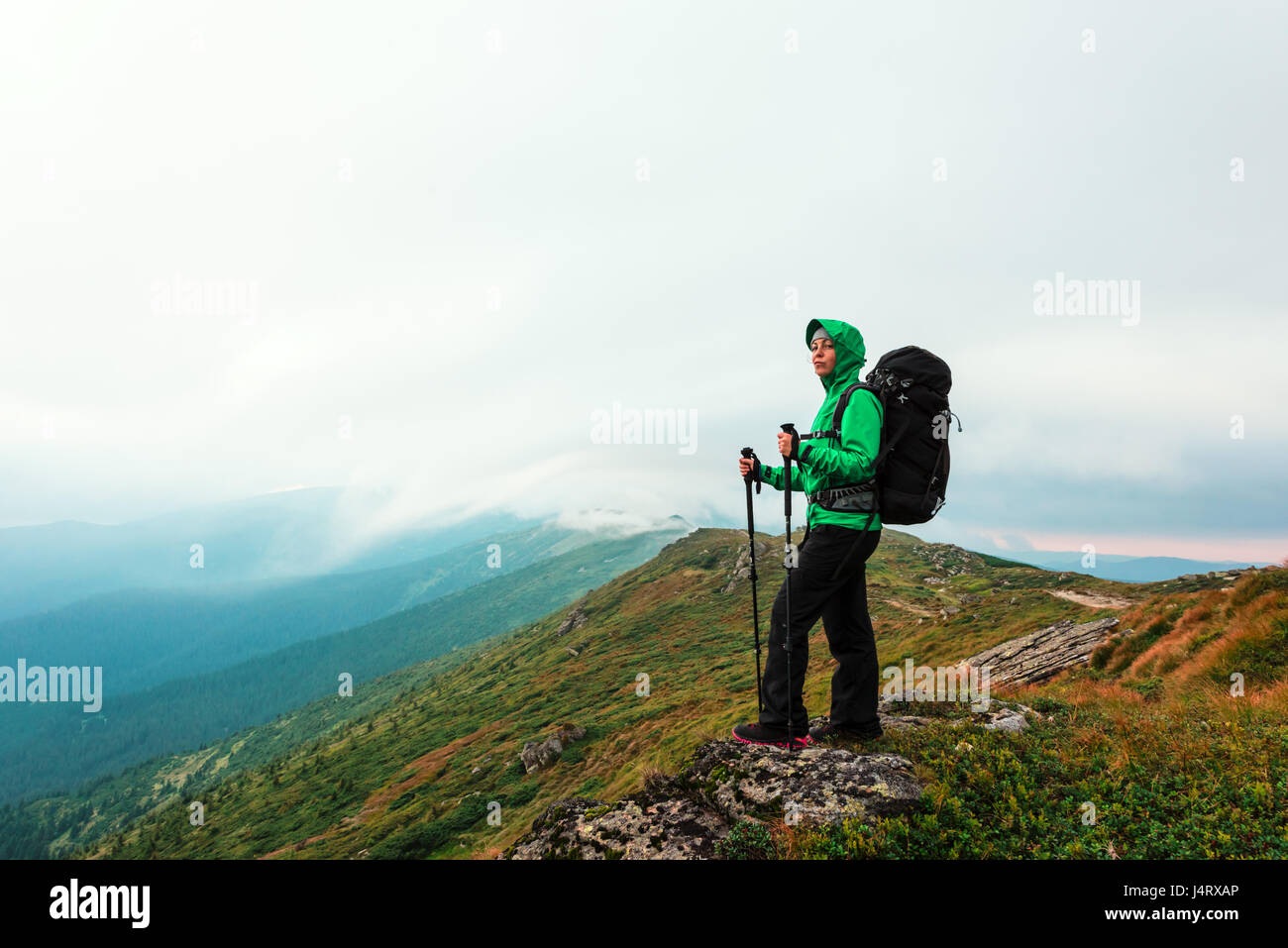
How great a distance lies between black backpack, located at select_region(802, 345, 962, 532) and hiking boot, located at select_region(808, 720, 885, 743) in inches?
112

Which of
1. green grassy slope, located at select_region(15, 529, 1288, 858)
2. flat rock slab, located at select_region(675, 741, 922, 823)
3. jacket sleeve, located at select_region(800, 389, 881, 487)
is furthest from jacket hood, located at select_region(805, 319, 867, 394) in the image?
green grassy slope, located at select_region(15, 529, 1288, 858)

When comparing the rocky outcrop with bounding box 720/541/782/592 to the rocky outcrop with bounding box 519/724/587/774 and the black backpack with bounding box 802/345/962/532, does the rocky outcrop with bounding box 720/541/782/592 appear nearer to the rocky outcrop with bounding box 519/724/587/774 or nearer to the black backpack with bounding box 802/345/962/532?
the rocky outcrop with bounding box 519/724/587/774

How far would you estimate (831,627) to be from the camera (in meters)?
7.28

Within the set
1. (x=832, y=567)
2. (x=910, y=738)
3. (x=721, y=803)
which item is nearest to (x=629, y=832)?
(x=721, y=803)

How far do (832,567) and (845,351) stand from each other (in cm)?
278

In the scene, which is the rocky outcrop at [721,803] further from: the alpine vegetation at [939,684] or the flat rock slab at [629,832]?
the alpine vegetation at [939,684]

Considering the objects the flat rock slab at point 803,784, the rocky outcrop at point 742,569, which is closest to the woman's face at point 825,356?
the flat rock slab at point 803,784

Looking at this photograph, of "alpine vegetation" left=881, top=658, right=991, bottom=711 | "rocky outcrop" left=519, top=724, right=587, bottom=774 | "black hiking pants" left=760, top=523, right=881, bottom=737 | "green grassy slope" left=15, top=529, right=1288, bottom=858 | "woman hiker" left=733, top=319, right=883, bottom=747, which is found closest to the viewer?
"green grassy slope" left=15, top=529, right=1288, bottom=858

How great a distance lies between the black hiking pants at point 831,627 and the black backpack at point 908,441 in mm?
422

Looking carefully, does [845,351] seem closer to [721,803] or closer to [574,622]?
[721,803]

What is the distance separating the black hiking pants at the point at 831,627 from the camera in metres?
6.92

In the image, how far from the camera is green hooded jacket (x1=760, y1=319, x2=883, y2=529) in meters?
6.50

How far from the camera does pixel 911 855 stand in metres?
4.96
